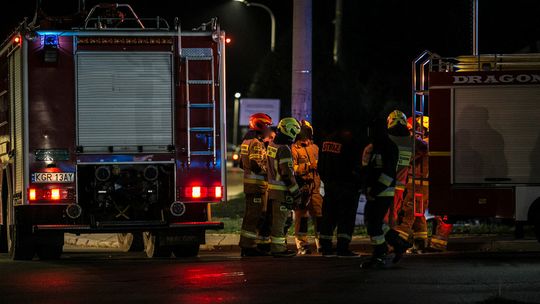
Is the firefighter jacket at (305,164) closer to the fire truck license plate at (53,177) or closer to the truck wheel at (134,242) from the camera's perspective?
the fire truck license plate at (53,177)

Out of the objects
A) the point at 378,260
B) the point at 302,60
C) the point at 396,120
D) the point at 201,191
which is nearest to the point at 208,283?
the point at 378,260

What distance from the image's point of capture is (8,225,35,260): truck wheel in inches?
558

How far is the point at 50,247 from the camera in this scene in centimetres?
1463

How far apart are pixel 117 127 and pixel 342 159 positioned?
2795mm

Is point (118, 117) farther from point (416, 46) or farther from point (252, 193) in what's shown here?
point (416, 46)

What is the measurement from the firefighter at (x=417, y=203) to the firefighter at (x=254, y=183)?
1760mm

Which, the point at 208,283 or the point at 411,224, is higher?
the point at 411,224

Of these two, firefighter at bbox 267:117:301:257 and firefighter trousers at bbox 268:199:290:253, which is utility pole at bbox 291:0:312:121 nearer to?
firefighter at bbox 267:117:301:257

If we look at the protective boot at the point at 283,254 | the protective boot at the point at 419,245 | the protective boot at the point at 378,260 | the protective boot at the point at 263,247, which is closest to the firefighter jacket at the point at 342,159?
the protective boot at the point at 283,254

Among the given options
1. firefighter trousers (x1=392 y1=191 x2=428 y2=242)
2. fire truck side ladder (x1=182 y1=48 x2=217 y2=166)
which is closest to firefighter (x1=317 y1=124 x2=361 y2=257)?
firefighter trousers (x1=392 y1=191 x2=428 y2=242)

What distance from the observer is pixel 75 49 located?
13727 millimetres

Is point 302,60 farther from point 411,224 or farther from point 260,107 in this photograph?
point 260,107

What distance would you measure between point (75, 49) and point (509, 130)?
5.49 meters

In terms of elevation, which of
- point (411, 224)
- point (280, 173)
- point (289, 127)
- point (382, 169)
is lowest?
point (411, 224)
